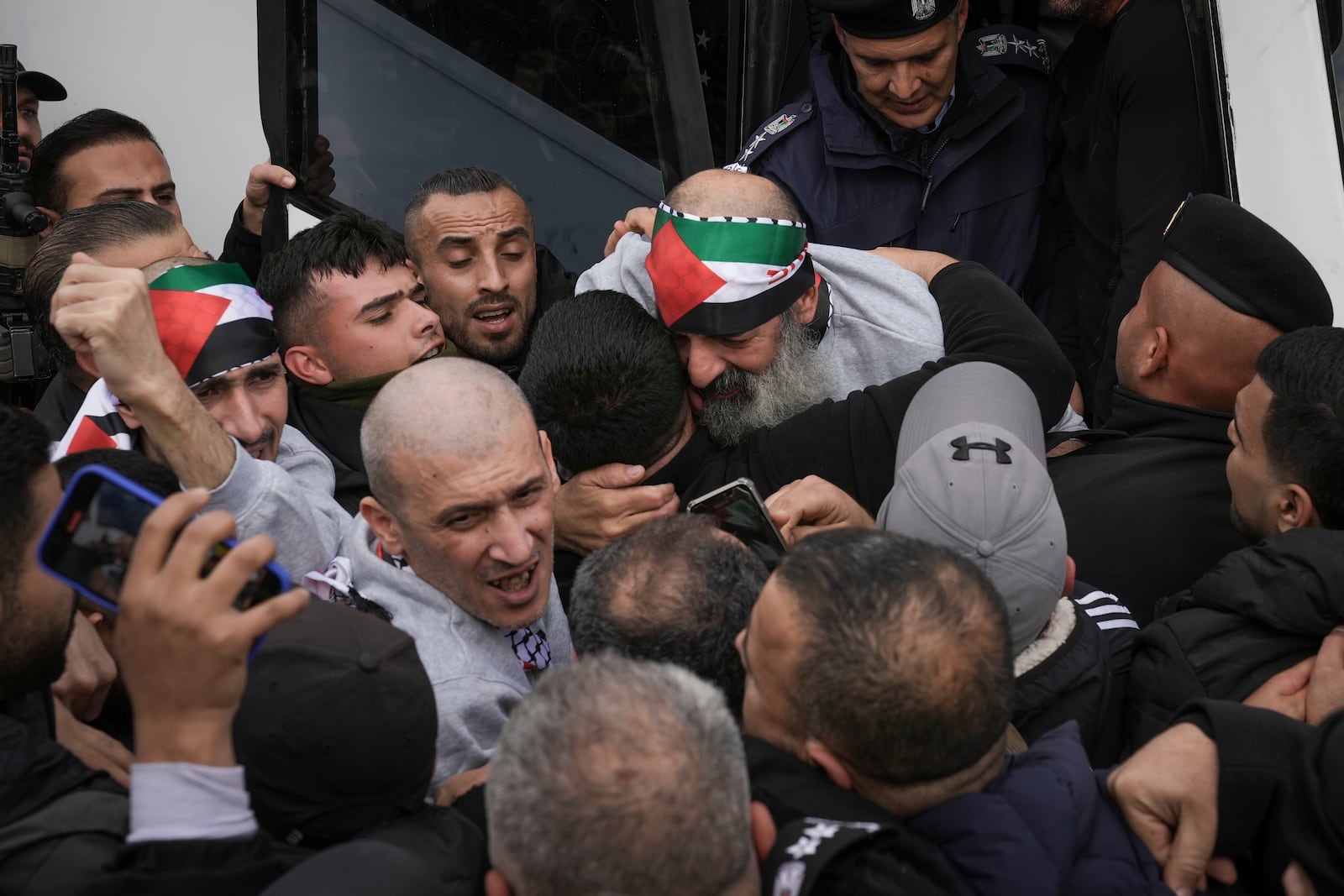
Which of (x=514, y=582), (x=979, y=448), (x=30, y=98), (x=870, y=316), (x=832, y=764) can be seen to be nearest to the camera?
(x=832, y=764)

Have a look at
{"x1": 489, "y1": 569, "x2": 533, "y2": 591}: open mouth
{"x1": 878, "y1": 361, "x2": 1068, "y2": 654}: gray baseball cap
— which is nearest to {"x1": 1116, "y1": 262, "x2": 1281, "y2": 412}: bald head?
{"x1": 878, "y1": 361, "x2": 1068, "y2": 654}: gray baseball cap

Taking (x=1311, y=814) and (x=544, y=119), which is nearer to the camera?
(x=1311, y=814)

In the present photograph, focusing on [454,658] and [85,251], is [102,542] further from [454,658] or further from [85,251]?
[85,251]

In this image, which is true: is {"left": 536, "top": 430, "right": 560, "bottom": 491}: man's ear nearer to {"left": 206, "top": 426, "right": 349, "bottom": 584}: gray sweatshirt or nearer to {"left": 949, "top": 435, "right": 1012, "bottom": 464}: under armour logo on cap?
Answer: {"left": 206, "top": 426, "right": 349, "bottom": 584}: gray sweatshirt

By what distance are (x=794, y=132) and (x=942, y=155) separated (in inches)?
16.5

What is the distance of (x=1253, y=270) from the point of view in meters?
2.61

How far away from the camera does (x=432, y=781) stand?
6.64ft

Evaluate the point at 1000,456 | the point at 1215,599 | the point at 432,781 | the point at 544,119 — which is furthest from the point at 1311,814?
the point at 544,119

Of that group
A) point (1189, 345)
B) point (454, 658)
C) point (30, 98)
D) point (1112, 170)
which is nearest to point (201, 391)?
point (454, 658)

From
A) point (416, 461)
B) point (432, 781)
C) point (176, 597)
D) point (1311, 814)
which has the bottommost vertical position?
point (432, 781)

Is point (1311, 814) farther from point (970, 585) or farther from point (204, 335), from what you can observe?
point (204, 335)

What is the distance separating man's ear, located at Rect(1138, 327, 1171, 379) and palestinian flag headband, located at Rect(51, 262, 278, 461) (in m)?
1.89

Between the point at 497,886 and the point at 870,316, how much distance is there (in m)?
1.80

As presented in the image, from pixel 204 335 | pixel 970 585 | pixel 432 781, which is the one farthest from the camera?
pixel 204 335
